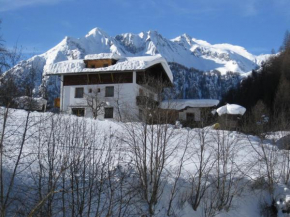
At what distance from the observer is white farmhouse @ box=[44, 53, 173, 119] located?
34.4m

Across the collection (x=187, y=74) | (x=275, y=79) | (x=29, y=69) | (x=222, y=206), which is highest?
(x=187, y=74)

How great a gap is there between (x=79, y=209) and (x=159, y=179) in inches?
163

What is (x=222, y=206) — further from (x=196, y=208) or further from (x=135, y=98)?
(x=135, y=98)

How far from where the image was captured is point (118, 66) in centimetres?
3512

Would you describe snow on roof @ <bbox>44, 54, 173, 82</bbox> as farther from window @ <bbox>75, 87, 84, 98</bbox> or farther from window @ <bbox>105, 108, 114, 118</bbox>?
window @ <bbox>105, 108, 114, 118</bbox>

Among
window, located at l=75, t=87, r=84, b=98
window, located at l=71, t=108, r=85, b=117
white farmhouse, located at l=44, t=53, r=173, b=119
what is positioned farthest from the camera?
window, located at l=75, t=87, r=84, b=98

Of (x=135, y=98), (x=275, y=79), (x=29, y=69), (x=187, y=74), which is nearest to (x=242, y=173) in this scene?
(x=29, y=69)

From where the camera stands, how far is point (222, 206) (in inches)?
591

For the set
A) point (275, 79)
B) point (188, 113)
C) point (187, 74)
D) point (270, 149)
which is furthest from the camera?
point (187, 74)

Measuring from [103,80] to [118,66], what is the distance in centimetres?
205

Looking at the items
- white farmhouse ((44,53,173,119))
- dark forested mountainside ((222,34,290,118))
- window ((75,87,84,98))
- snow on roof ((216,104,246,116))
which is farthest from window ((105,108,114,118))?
dark forested mountainside ((222,34,290,118))

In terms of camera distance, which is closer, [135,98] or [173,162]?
[173,162]

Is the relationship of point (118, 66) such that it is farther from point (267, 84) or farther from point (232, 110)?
point (267, 84)

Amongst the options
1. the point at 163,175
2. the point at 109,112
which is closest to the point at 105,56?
the point at 109,112
